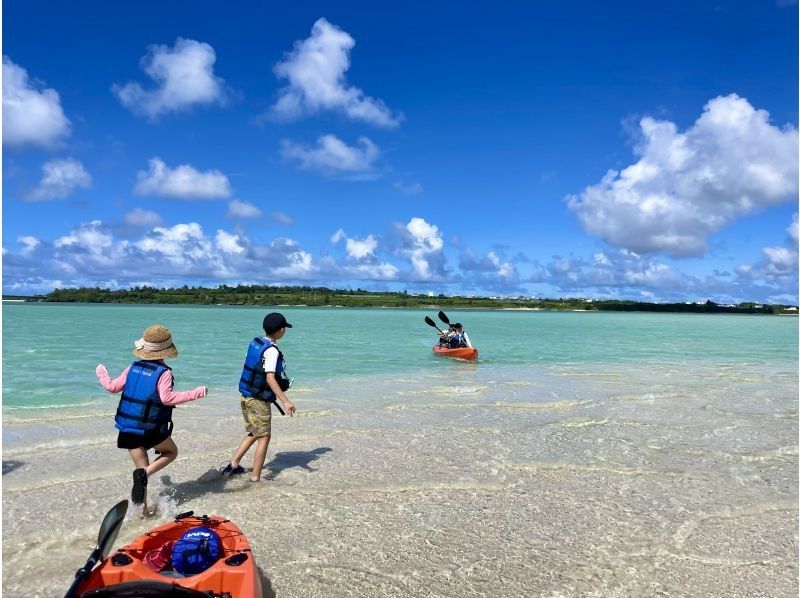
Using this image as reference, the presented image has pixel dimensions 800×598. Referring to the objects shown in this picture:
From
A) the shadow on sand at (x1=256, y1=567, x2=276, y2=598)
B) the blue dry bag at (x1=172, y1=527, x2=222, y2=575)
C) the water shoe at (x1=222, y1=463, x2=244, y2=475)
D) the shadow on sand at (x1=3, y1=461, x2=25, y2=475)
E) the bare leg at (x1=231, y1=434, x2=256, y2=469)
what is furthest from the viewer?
the shadow on sand at (x1=3, y1=461, x2=25, y2=475)

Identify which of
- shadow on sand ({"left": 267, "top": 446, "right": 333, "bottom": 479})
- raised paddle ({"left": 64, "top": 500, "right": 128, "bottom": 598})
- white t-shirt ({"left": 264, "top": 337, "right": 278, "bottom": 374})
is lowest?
shadow on sand ({"left": 267, "top": 446, "right": 333, "bottom": 479})

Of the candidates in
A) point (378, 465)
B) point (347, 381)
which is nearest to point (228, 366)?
point (347, 381)

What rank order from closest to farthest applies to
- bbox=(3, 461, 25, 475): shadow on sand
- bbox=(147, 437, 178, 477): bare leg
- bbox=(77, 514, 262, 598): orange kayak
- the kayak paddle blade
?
bbox=(77, 514, 262, 598): orange kayak → the kayak paddle blade → bbox=(147, 437, 178, 477): bare leg → bbox=(3, 461, 25, 475): shadow on sand

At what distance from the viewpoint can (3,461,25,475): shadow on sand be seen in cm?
931

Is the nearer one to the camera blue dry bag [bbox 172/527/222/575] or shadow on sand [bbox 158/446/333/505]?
blue dry bag [bbox 172/527/222/575]

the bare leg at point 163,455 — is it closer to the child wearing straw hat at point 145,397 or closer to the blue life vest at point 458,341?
the child wearing straw hat at point 145,397

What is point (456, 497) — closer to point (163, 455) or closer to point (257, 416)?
point (257, 416)

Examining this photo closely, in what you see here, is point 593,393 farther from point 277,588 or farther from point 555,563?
point 277,588

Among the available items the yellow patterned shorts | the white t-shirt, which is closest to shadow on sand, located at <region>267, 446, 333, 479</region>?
the yellow patterned shorts

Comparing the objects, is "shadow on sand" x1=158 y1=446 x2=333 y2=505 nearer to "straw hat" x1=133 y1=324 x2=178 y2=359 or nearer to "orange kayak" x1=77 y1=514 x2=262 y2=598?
"straw hat" x1=133 y1=324 x2=178 y2=359

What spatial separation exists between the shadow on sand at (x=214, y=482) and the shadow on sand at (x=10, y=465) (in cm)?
1

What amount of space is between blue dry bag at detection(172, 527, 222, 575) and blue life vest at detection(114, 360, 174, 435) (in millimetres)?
1856

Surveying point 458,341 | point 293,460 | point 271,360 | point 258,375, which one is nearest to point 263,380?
point 258,375

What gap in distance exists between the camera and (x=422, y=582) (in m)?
5.85
